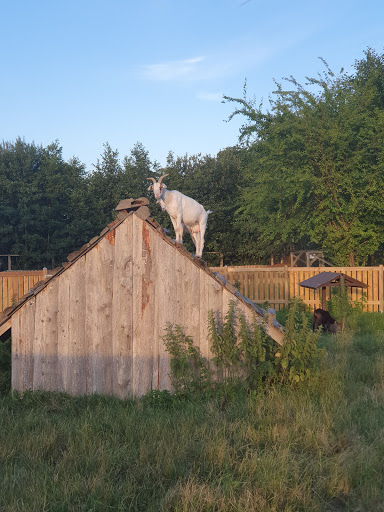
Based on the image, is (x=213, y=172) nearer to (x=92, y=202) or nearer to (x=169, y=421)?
(x=92, y=202)

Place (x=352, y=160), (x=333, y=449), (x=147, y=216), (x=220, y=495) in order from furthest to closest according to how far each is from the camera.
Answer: (x=352, y=160) → (x=147, y=216) → (x=333, y=449) → (x=220, y=495)

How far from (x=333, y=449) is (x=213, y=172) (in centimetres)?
4080

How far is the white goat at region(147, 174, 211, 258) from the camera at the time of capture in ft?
26.0

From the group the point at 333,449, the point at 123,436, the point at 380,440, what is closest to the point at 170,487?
the point at 123,436

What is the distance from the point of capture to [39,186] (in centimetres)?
4256

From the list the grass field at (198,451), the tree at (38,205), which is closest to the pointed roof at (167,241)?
the grass field at (198,451)

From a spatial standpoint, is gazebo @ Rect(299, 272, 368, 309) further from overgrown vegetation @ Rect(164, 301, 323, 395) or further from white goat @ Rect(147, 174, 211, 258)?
overgrown vegetation @ Rect(164, 301, 323, 395)

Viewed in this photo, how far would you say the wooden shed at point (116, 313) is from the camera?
24.5ft

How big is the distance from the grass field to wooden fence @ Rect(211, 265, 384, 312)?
13021mm

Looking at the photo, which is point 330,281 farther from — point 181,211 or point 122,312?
point 122,312

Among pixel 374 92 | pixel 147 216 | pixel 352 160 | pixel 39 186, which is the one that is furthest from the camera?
pixel 39 186

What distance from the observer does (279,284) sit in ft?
70.4

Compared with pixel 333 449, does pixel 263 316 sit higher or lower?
higher

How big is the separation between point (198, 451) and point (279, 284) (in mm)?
16694
